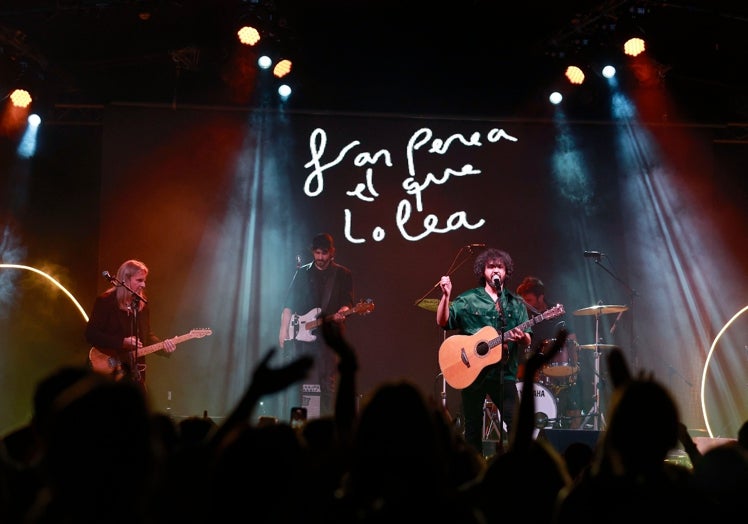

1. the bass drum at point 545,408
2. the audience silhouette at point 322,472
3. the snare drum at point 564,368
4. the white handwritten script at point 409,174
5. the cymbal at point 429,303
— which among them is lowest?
the audience silhouette at point 322,472

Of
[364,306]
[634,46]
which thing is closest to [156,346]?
[364,306]

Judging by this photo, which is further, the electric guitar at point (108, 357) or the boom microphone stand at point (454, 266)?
the boom microphone stand at point (454, 266)

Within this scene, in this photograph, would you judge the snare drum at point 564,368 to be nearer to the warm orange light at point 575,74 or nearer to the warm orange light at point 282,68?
the warm orange light at point 575,74

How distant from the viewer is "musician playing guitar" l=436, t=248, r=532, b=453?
7.69 meters

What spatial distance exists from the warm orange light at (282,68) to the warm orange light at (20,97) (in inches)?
121

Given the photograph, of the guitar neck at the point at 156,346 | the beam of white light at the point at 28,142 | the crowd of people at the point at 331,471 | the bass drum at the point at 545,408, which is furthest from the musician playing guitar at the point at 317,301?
the crowd of people at the point at 331,471

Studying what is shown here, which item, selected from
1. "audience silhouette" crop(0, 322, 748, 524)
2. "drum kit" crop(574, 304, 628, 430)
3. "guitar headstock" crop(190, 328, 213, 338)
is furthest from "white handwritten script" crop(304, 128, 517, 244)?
"audience silhouette" crop(0, 322, 748, 524)

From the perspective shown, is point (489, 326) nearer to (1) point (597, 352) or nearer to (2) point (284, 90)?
(1) point (597, 352)

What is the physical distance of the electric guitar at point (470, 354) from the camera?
819 cm

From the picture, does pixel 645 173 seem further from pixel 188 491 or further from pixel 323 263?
pixel 188 491

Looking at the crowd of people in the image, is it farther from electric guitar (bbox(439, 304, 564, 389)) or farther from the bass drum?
the bass drum

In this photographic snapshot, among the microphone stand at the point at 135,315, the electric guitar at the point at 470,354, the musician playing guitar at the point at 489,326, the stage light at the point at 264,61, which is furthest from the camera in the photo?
the stage light at the point at 264,61

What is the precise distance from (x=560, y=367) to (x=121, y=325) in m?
5.27

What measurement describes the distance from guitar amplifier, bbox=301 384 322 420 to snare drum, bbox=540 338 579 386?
280 cm
